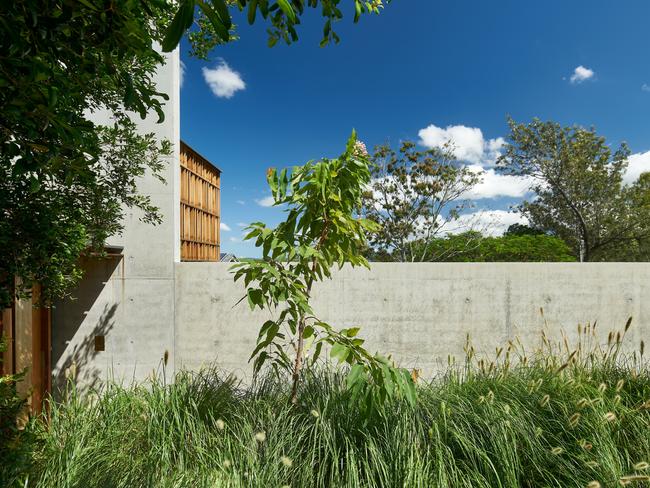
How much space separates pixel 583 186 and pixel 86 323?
606 inches

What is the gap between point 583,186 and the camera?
1322 cm

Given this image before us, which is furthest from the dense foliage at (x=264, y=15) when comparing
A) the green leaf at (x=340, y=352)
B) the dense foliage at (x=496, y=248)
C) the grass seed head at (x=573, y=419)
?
the dense foliage at (x=496, y=248)

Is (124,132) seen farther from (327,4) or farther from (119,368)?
(119,368)

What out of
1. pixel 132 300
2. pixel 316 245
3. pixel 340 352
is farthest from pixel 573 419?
pixel 132 300

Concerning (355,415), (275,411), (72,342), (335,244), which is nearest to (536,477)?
(355,415)

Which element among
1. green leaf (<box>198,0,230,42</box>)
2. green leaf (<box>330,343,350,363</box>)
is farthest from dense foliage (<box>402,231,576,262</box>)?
green leaf (<box>198,0,230,42</box>)

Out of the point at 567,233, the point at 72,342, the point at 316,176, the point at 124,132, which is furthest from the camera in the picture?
A: the point at 567,233

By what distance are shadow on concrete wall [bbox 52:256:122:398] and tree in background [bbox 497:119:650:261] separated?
14.2m

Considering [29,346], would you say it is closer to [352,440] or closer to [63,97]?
[63,97]

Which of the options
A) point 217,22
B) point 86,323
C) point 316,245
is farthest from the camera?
point 86,323

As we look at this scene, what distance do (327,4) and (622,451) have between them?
3.04 metres

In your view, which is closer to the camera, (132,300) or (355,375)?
(355,375)

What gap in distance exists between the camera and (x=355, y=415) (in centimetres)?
244

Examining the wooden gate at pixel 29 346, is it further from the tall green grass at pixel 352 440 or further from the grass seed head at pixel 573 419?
the grass seed head at pixel 573 419
